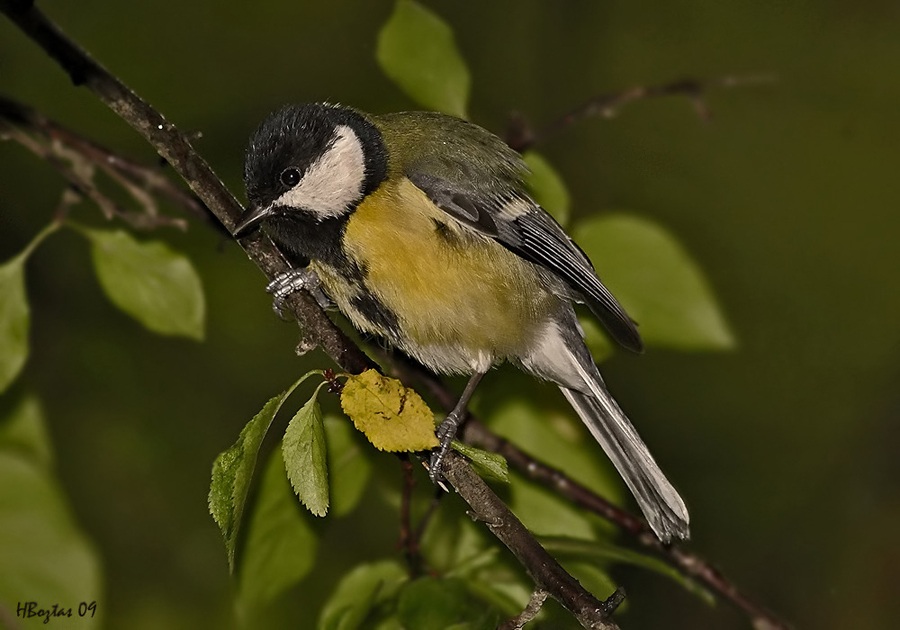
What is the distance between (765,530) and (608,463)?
1618 mm

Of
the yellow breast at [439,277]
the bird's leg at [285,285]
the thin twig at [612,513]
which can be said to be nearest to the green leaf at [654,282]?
the yellow breast at [439,277]

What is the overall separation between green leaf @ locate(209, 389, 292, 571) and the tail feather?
34.0 inches

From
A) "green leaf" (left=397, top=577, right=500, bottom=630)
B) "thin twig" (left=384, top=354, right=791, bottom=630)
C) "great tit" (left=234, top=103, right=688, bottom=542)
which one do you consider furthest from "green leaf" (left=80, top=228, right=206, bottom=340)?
"green leaf" (left=397, top=577, right=500, bottom=630)

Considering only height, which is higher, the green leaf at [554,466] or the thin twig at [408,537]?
the thin twig at [408,537]

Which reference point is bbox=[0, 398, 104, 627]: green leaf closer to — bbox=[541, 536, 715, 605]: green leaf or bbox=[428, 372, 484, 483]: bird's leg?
bbox=[428, 372, 484, 483]: bird's leg

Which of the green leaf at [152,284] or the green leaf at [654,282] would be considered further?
the green leaf at [654,282]

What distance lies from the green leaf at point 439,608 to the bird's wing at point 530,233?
592mm

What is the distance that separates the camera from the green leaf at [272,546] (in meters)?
1.48

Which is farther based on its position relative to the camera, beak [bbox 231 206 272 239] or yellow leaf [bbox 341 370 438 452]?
beak [bbox 231 206 272 239]

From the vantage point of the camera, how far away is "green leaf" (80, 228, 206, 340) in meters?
→ 1.58

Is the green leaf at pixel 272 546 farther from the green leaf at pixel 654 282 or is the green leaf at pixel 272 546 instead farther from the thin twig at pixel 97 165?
the green leaf at pixel 654 282

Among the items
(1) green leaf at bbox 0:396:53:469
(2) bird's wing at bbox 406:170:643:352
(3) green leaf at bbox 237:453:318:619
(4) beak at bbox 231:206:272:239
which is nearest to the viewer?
(4) beak at bbox 231:206:272:239

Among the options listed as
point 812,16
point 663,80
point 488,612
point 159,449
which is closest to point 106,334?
point 159,449

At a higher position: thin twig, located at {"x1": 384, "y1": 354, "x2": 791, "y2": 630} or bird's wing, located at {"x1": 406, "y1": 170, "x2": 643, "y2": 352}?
bird's wing, located at {"x1": 406, "y1": 170, "x2": 643, "y2": 352}
